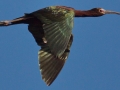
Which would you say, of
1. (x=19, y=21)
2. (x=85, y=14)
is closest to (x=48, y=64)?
(x=19, y=21)

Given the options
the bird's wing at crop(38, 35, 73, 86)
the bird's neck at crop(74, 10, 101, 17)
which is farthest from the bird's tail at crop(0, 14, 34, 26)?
the bird's neck at crop(74, 10, 101, 17)

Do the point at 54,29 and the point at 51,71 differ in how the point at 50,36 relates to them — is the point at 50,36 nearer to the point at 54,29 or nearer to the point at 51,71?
the point at 54,29

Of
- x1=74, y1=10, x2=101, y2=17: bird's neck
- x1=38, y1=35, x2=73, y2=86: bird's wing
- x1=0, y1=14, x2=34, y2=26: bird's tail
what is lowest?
x1=38, y1=35, x2=73, y2=86: bird's wing

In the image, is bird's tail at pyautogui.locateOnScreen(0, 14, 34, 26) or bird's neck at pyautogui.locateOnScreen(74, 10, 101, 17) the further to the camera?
bird's neck at pyautogui.locateOnScreen(74, 10, 101, 17)

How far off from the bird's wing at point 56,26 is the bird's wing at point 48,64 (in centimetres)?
143

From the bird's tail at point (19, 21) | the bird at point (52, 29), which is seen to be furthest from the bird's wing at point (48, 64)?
the bird's tail at point (19, 21)

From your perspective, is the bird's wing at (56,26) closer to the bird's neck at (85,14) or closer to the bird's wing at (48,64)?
the bird's neck at (85,14)

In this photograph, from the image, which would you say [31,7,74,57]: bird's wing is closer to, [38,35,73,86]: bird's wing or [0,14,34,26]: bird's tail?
[0,14,34,26]: bird's tail

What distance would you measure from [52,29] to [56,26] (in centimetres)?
16

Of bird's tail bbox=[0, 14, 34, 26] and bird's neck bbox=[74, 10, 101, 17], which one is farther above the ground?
bird's neck bbox=[74, 10, 101, 17]

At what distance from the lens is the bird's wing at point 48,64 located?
19.2 m

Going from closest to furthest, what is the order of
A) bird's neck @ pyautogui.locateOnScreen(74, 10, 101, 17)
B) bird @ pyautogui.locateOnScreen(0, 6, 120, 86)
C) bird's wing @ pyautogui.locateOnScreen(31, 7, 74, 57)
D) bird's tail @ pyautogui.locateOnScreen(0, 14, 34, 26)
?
1. bird's wing @ pyautogui.locateOnScreen(31, 7, 74, 57)
2. bird @ pyautogui.locateOnScreen(0, 6, 120, 86)
3. bird's tail @ pyautogui.locateOnScreen(0, 14, 34, 26)
4. bird's neck @ pyautogui.locateOnScreen(74, 10, 101, 17)

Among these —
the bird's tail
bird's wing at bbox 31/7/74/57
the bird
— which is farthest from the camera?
the bird's tail

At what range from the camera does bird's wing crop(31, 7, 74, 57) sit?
56.9 feet
